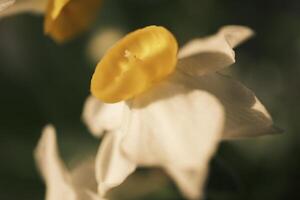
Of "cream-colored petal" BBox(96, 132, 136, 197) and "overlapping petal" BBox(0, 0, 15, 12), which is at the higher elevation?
"overlapping petal" BBox(0, 0, 15, 12)

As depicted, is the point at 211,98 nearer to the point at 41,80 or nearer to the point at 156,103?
the point at 156,103

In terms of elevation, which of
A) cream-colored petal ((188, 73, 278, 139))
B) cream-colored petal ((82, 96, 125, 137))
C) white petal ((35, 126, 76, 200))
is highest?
cream-colored petal ((188, 73, 278, 139))


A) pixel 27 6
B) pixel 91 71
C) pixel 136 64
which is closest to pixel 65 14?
pixel 27 6

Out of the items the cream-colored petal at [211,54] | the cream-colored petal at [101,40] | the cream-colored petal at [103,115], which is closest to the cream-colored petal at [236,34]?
the cream-colored petal at [211,54]

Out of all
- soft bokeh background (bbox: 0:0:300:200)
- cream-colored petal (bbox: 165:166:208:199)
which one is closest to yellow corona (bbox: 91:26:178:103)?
cream-colored petal (bbox: 165:166:208:199)

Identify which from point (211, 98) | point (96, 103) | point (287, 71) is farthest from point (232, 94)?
point (287, 71)

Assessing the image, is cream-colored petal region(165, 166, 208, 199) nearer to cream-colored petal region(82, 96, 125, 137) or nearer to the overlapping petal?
cream-colored petal region(82, 96, 125, 137)

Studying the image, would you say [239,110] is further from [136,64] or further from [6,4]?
[6,4]
